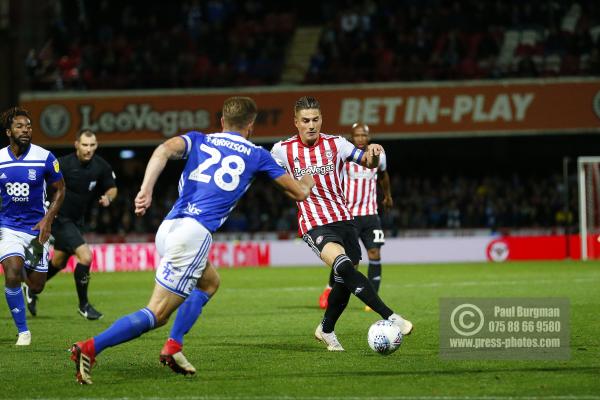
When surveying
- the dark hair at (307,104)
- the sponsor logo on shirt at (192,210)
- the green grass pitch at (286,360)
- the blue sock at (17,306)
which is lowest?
the green grass pitch at (286,360)

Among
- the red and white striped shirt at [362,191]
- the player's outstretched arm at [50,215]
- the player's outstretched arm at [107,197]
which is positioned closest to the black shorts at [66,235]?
the player's outstretched arm at [107,197]

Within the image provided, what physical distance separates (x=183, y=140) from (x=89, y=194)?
20.8 feet

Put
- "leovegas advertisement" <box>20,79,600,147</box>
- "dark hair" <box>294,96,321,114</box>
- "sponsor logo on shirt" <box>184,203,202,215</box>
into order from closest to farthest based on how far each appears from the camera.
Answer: "sponsor logo on shirt" <box>184,203,202,215</box>
"dark hair" <box>294,96,321,114</box>
"leovegas advertisement" <box>20,79,600,147</box>

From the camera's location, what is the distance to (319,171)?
9.48 m

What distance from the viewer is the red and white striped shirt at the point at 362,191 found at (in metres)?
13.3

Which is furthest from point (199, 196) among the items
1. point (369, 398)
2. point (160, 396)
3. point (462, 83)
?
point (462, 83)

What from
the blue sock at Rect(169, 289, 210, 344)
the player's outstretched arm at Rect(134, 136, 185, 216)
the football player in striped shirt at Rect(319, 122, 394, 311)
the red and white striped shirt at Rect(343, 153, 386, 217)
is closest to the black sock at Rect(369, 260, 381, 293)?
the football player in striped shirt at Rect(319, 122, 394, 311)

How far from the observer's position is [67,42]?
105 ft

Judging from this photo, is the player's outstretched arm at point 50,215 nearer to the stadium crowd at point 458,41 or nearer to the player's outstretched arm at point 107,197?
the player's outstretched arm at point 107,197

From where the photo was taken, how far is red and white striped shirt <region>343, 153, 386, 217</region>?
1332cm

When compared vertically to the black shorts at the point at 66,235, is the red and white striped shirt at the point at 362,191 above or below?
above

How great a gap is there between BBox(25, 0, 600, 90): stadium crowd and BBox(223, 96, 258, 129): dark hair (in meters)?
21.5

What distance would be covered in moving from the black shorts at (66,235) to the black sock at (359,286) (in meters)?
5.06

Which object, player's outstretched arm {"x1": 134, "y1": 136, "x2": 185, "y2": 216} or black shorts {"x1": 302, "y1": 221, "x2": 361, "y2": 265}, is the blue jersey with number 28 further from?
black shorts {"x1": 302, "y1": 221, "x2": 361, "y2": 265}
